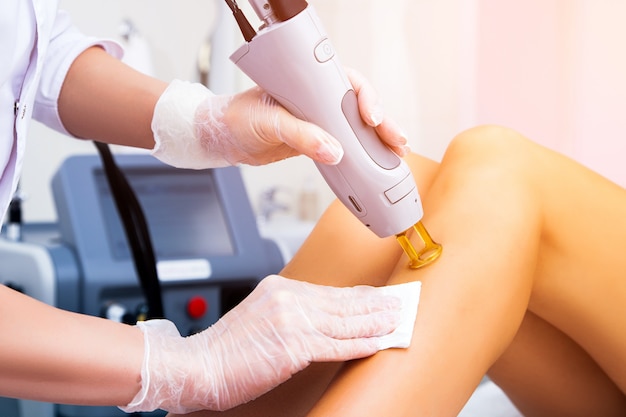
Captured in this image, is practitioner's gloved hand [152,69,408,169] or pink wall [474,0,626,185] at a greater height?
practitioner's gloved hand [152,69,408,169]

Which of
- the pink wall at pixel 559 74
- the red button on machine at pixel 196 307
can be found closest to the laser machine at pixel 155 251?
the red button on machine at pixel 196 307

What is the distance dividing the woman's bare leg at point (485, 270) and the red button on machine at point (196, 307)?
27.4 inches

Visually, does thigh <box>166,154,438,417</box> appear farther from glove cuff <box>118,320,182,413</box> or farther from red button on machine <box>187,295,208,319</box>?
red button on machine <box>187,295,208,319</box>

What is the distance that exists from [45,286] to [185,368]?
849 millimetres

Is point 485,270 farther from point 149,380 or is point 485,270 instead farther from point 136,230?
point 136,230

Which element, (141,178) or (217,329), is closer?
(217,329)

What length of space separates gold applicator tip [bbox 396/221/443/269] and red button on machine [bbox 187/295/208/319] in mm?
896

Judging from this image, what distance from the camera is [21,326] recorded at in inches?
25.5

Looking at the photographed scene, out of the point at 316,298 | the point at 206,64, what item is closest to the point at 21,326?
the point at 316,298

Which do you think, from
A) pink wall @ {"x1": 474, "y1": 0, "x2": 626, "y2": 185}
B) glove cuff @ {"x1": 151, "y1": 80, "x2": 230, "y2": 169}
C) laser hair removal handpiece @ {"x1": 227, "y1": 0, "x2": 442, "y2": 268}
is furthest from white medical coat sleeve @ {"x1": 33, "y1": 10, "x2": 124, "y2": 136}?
pink wall @ {"x1": 474, "y1": 0, "x2": 626, "y2": 185}

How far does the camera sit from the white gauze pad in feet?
2.42

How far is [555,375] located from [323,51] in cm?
56

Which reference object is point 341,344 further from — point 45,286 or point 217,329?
point 45,286

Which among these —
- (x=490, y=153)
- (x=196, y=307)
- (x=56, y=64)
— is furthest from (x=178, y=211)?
(x=490, y=153)
